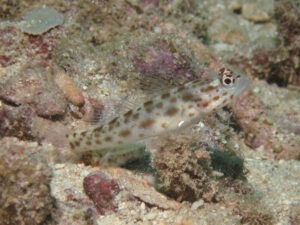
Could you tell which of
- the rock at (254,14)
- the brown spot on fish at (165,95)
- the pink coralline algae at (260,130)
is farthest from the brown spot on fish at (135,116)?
the rock at (254,14)

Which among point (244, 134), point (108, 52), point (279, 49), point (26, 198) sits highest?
point (26, 198)

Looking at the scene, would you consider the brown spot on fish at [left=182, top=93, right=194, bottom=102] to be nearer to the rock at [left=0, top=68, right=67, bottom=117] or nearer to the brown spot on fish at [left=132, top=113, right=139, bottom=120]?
the brown spot on fish at [left=132, top=113, right=139, bottom=120]

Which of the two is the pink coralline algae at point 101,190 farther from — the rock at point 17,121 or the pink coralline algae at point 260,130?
the pink coralline algae at point 260,130

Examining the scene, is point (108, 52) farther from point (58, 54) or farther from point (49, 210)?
point (49, 210)

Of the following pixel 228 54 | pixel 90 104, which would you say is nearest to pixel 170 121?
pixel 90 104

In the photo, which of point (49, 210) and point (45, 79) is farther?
point (45, 79)

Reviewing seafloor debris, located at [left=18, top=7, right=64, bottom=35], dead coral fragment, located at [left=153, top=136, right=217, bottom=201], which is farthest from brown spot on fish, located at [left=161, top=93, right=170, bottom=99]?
seafloor debris, located at [left=18, top=7, right=64, bottom=35]
